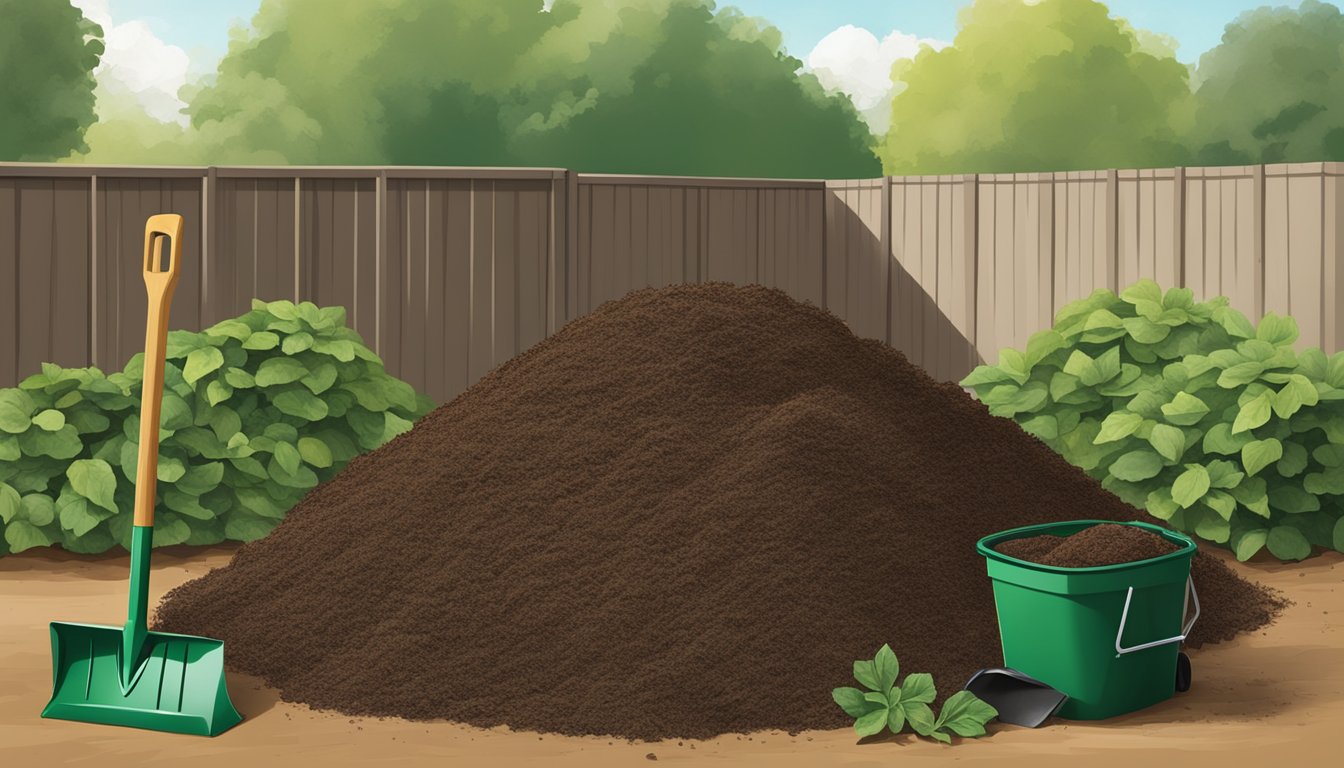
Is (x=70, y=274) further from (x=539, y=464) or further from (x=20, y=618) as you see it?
(x=539, y=464)

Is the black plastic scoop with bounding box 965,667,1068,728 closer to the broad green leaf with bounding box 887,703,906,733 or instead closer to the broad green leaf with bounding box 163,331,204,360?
the broad green leaf with bounding box 887,703,906,733

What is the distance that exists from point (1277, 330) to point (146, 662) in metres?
7.02

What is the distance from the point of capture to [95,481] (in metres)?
9.52

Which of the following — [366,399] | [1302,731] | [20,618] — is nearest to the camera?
[1302,731]

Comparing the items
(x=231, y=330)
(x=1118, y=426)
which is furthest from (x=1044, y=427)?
(x=231, y=330)

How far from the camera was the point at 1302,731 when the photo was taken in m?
5.99

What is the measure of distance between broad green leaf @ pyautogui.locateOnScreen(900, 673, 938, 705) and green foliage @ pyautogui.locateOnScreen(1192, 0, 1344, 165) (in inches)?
1346

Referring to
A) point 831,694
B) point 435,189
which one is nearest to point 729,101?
point 435,189

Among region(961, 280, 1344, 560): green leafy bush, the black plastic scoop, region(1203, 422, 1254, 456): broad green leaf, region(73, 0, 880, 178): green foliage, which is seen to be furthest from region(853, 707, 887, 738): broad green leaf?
region(73, 0, 880, 178): green foliage

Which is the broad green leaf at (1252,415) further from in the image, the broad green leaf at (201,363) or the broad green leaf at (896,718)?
the broad green leaf at (201,363)

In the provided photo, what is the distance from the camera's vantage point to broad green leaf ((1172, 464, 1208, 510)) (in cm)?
945

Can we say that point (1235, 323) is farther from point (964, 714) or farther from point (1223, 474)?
point (964, 714)

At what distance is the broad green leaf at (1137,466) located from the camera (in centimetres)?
971

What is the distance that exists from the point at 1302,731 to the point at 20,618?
593 centimetres
